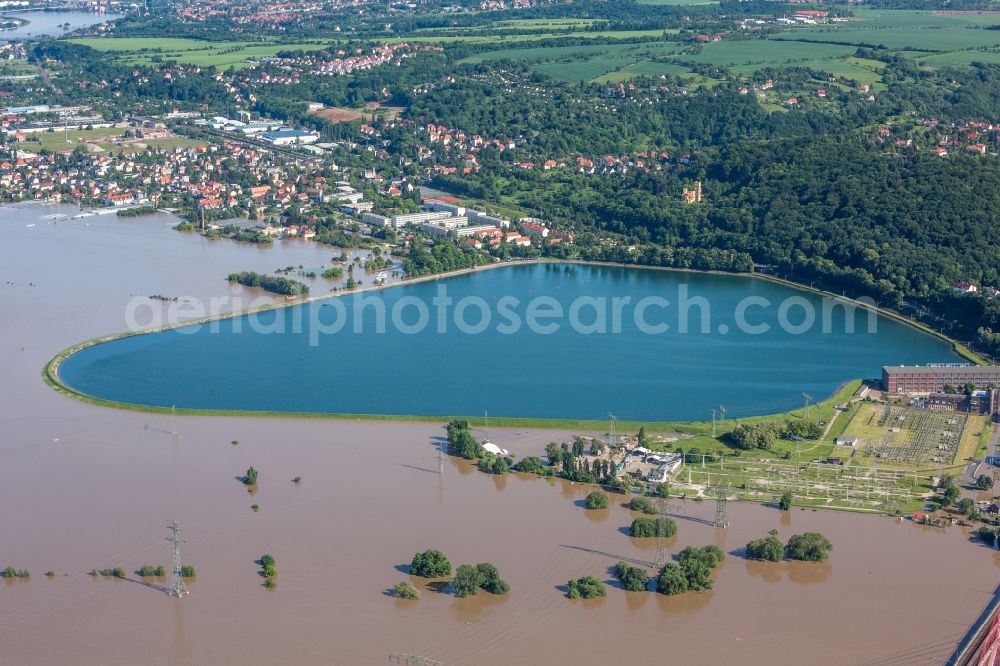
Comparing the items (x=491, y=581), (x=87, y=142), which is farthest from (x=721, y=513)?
(x=87, y=142)

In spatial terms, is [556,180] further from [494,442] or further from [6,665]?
[6,665]

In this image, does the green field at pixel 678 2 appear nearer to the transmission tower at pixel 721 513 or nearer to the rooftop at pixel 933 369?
the rooftop at pixel 933 369

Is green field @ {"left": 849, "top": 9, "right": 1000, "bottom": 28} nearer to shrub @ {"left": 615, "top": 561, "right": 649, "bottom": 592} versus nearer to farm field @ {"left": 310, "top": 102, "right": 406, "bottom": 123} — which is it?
farm field @ {"left": 310, "top": 102, "right": 406, "bottom": 123}

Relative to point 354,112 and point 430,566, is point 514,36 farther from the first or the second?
point 430,566

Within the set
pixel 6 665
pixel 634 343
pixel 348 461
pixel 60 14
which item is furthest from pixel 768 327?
pixel 60 14

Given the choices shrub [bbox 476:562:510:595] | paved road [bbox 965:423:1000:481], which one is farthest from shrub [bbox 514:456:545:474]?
paved road [bbox 965:423:1000:481]
